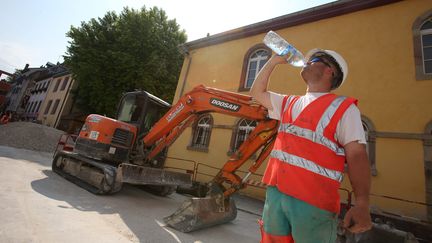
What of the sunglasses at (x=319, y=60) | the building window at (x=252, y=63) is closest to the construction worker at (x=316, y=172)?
the sunglasses at (x=319, y=60)

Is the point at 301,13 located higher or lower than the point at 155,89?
higher

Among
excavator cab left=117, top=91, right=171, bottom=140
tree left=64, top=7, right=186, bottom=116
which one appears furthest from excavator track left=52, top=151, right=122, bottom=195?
tree left=64, top=7, right=186, bottom=116

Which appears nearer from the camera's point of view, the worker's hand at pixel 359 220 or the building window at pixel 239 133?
the worker's hand at pixel 359 220

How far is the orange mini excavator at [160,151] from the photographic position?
4281mm

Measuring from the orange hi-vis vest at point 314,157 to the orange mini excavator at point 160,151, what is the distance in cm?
241

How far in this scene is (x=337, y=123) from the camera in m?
1.62

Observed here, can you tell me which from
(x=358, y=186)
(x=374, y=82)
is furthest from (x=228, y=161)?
(x=374, y=82)

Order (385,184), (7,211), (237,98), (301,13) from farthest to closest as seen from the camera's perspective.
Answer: (301,13) < (385,184) < (237,98) < (7,211)

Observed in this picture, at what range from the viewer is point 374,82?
336 inches

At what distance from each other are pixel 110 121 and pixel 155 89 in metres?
13.9

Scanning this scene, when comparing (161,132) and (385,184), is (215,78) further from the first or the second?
(385,184)

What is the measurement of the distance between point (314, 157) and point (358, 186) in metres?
0.30

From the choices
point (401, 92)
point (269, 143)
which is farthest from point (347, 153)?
point (401, 92)

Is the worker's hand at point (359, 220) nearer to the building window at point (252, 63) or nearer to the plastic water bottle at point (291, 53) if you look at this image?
the plastic water bottle at point (291, 53)
